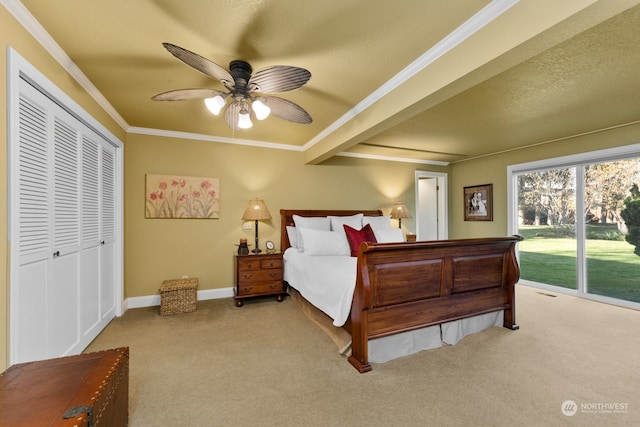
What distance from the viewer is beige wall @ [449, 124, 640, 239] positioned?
3.67 m

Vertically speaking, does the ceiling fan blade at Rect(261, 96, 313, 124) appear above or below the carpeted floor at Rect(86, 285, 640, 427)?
above

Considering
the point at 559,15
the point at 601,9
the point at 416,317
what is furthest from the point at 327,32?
the point at 416,317

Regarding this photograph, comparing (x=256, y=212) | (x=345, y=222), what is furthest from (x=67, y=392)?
(x=345, y=222)

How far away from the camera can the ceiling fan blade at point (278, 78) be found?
65.8 inches

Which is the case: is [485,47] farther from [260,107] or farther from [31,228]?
[31,228]

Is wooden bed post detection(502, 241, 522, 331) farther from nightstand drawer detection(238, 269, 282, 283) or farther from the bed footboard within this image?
nightstand drawer detection(238, 269, 282, 283)

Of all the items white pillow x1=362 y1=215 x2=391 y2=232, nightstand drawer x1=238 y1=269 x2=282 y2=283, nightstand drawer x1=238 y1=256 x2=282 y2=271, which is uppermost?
white pillow x1=362 y1=215 x2=391 y2=232

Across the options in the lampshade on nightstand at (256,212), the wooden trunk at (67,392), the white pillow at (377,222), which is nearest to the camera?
the wooden trunk at (67,392)

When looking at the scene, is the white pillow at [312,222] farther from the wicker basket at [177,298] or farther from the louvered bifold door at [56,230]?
the louvered bifold door at [56,230]

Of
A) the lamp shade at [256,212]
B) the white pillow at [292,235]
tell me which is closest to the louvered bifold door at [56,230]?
the lamp shade at [256,212]

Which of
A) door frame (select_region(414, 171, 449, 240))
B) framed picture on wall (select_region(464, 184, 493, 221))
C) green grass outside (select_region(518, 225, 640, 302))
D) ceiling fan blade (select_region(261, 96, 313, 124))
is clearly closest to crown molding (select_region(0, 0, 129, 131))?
ceiling fan blade (select_region(261, 96, 313, 124))

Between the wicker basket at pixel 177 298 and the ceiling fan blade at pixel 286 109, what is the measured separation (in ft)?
8.11

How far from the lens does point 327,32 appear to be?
1.79m

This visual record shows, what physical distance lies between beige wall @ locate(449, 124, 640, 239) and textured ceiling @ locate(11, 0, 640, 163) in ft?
1.35
